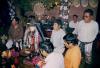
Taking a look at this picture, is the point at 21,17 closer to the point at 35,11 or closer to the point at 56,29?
the point at 35,11

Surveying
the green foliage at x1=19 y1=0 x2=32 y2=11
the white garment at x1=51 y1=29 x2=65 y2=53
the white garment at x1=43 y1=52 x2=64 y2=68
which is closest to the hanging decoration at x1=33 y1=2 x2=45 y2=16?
the green foliage at x1=19 y1=0 x2=32 y2=11

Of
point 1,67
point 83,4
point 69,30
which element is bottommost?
point 1,67

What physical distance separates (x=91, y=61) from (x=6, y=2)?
0.58 meters

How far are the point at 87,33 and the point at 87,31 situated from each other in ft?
0.04

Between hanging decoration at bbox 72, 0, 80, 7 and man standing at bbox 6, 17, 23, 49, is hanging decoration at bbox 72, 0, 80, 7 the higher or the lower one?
the higher one

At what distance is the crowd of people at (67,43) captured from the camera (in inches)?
78.0

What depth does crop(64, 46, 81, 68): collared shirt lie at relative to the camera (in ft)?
6.52

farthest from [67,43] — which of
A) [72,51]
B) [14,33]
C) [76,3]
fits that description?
[14,33]

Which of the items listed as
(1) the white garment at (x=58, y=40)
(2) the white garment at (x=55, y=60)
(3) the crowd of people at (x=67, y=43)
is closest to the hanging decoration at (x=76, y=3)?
(3) the crowd of people at (x=67, y=43)

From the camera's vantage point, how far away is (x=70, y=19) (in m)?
2.00

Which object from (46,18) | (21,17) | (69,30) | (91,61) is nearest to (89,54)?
(91,61)

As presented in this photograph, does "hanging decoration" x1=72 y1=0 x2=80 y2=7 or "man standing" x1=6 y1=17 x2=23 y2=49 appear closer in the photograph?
"hanging decoration" x1=72 y1=0 x2=80 y2=7

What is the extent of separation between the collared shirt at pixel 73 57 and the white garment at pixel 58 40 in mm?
46

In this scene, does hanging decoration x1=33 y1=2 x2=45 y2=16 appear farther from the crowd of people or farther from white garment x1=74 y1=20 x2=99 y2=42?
white garment x1=74 y1=20 x2=99 y2=42
